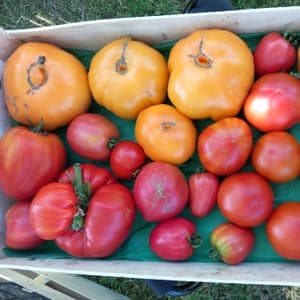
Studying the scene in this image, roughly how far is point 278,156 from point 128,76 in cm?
39

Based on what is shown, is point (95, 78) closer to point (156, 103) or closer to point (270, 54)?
point (156, 103)

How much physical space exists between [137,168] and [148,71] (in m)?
0.24

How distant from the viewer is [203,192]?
1.21 metres

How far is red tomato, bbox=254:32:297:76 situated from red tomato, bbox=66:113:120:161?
0.40 metres

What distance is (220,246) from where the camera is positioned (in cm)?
117

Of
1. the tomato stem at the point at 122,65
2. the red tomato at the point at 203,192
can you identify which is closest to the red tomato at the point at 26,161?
the tomato stem at the point at 122,65

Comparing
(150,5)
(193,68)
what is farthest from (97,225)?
(150,5)

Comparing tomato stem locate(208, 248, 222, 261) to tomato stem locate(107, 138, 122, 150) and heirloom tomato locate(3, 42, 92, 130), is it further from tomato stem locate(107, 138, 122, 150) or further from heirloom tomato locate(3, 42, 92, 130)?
heirloom tomato locate(3, 42, 92, 130)

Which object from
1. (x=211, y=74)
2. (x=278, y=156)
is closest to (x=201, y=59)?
(x=211, y=74)

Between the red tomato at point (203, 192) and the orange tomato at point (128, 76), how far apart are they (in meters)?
0.22

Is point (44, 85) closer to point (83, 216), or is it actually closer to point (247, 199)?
point (83, 216)

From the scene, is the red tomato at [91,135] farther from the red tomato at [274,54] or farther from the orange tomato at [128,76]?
the red tomato at [274,54]

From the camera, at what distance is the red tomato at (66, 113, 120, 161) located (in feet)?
4.11

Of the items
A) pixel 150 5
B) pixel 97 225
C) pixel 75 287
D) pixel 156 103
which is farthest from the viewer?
pixel 150 5
